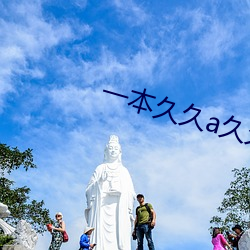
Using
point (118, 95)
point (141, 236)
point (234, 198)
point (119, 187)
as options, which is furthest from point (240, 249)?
point (234, 198)

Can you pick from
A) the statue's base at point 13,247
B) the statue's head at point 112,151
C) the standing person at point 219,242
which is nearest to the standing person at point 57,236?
the statue's base at point 13,247

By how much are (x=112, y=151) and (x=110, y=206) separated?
172cm

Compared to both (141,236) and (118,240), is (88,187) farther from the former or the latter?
(141,236)

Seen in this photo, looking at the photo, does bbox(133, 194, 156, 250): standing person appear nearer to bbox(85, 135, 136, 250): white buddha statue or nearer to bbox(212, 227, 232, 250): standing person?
bbox(212, 227, 232, 250): standing person

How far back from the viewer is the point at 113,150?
1510cm

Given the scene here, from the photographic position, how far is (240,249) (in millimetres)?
10070

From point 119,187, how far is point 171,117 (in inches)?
180

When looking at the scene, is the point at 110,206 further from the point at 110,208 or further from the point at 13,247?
the point at 13,247

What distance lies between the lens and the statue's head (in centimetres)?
1509

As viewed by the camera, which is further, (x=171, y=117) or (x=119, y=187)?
(x=119, y=187)

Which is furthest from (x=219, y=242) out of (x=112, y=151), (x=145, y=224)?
(x=112, y=151)

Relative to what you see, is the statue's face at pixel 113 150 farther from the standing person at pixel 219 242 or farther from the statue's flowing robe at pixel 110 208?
the standing person at pixel 219 242

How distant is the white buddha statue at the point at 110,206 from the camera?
14.0m

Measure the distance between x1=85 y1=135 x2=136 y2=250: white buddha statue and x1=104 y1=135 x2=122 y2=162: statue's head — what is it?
28cm
